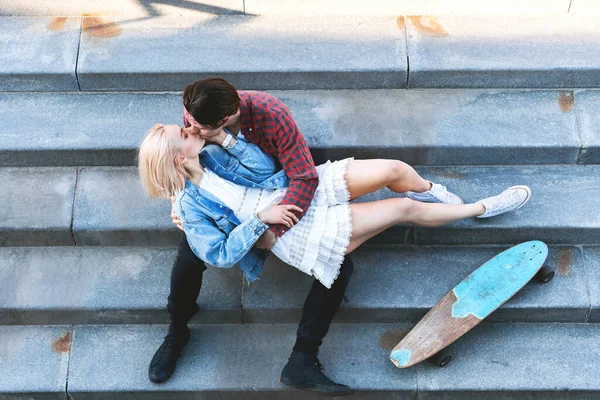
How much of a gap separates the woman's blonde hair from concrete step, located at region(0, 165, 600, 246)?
753 mm

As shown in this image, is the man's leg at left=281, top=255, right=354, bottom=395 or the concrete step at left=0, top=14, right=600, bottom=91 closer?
the man's leg at left=281, top=255, right=354, bottom=395

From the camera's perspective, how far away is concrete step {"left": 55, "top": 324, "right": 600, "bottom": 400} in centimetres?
376

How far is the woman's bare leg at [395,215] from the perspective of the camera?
359 centimetres

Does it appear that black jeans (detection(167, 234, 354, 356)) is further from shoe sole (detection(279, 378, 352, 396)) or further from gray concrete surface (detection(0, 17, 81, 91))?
gray concrete surface (detection(0, 17, 81, 91))

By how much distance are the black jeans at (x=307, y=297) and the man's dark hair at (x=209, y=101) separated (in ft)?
2.58

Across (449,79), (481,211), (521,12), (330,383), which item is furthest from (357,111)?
(330,383)

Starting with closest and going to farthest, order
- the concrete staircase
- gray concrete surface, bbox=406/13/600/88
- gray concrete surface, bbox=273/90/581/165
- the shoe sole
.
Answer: the shoe sole
the concrete staircase
gray concrete surface, bbox=273/90/581/165
gray concrete surface, bbox=406/13/600/88

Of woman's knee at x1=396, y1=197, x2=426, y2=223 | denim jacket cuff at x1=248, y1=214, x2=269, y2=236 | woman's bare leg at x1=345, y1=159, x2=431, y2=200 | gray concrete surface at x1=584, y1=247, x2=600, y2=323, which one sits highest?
woman's bare leg at x1=345, y1=159, x2=431, y2=200

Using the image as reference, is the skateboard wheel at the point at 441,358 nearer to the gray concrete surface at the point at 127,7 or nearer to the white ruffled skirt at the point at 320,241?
the white ruffled skirt at the point at 320,241

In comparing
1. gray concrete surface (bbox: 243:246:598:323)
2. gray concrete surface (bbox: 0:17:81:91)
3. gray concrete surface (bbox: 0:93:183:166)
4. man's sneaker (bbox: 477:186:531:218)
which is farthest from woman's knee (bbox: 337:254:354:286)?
gray concrete surface (bbox: 0:17:81:91)

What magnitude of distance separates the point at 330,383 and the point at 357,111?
1.62 m

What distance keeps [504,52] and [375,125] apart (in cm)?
93

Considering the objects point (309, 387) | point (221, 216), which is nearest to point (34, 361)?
point (221, 216)

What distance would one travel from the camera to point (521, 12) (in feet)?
14.5
